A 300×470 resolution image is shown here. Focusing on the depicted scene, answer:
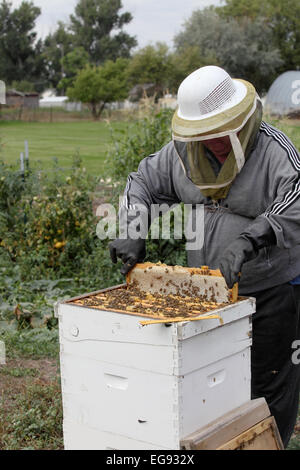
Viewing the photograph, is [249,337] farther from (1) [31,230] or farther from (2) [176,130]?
(1) [31,230]

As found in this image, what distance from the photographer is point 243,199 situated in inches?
96.3

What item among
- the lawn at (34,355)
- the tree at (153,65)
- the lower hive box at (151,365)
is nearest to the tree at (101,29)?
the tree at (153,65)

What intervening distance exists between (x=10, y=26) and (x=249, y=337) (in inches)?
2006

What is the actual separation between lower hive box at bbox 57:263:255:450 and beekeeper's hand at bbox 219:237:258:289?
67 millimetres

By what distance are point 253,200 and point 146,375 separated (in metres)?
0.92

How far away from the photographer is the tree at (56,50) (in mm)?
52344

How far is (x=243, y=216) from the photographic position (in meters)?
2.52

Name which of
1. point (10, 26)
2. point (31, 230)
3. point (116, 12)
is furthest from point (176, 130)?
point (116, 12)

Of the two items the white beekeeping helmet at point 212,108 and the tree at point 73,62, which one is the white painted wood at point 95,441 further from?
the tree at point 73,62

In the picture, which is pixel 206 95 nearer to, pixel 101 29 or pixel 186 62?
pixel 186 62

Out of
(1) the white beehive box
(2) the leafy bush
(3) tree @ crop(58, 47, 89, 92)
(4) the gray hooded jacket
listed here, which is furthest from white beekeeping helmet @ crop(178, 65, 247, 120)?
(3) tree @ crop(58, 47, 89, 92)

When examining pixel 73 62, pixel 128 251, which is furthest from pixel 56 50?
pixel 128 251

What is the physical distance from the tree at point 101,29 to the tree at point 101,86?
13719 mm

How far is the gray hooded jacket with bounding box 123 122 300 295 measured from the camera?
7.33ft
